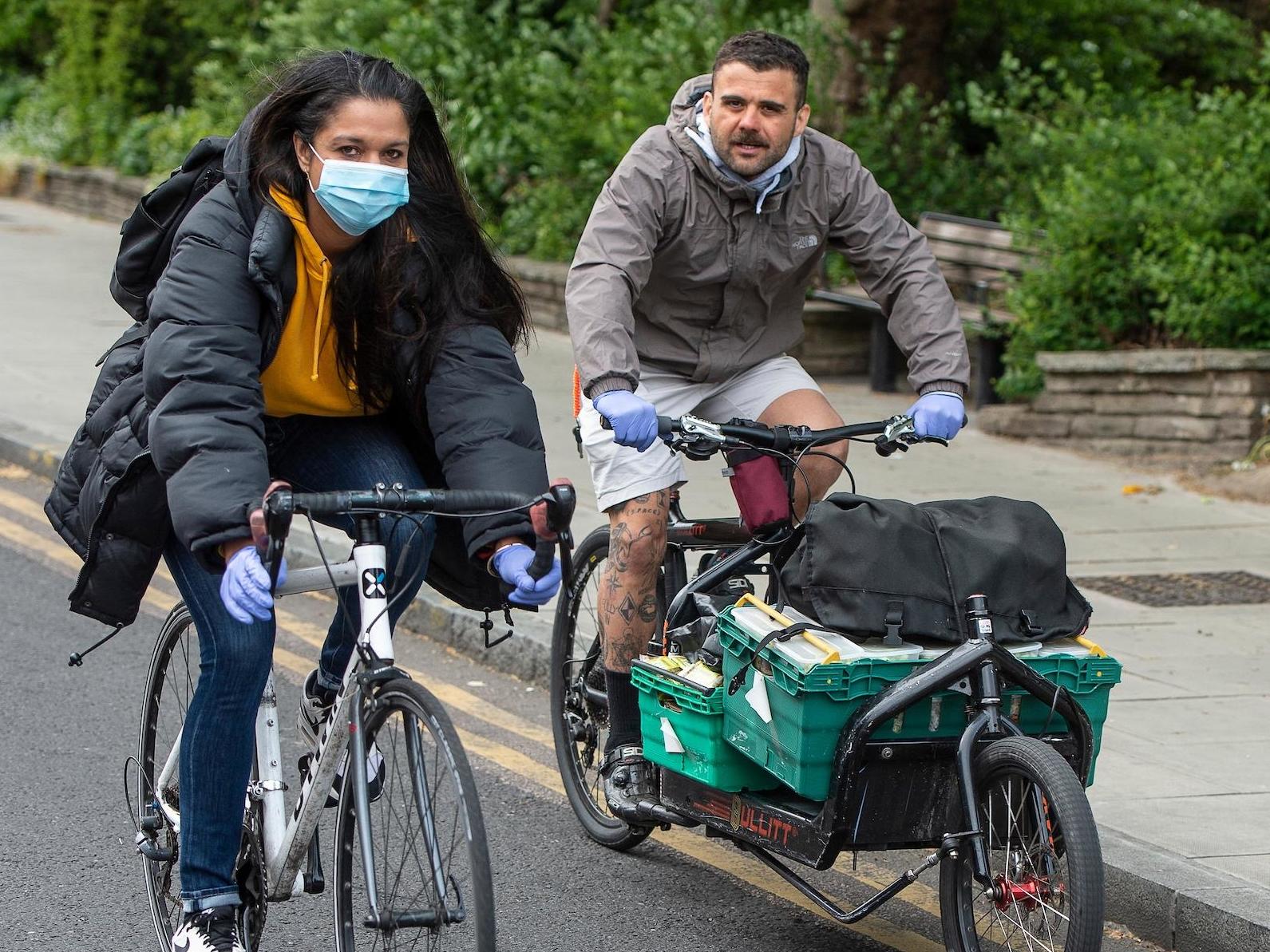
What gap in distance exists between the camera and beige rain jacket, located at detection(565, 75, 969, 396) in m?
4.30

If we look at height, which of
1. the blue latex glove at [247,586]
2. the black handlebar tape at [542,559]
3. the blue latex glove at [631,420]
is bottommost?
the blue latex glove at [247,586]

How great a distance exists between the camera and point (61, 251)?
59.3ft

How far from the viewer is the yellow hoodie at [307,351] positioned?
11.3 ft

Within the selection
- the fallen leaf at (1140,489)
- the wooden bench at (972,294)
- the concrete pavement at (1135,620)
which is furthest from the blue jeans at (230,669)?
the wooden bench at (972,294)

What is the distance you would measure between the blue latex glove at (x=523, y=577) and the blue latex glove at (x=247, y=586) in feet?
1.39

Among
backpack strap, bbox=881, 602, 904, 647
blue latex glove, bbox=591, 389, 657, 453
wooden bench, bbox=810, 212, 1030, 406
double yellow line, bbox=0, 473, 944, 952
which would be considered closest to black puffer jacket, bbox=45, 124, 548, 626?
blue latex glove, bbox=591, 389, 657, 453

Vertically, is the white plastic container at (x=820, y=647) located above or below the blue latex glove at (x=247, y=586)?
below

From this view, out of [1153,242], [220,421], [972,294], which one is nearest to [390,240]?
[220,421]

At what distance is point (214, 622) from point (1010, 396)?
7.94m

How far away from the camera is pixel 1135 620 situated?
6855 mm

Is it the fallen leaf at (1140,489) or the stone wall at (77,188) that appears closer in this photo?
the fallen leaf at (1140,489)

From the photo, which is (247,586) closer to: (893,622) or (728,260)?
(893,622)

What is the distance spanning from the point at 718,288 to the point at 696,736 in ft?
3.80

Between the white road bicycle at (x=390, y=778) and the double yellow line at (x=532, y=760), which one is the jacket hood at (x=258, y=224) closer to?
the white road bicycle at (x=390, y=778)
